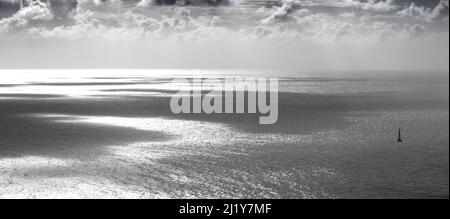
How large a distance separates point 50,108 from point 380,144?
83.5 m

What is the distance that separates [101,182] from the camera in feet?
135

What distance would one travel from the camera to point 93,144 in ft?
201

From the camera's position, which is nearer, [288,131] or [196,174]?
[196,174]

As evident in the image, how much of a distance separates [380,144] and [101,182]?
37.0 metres
